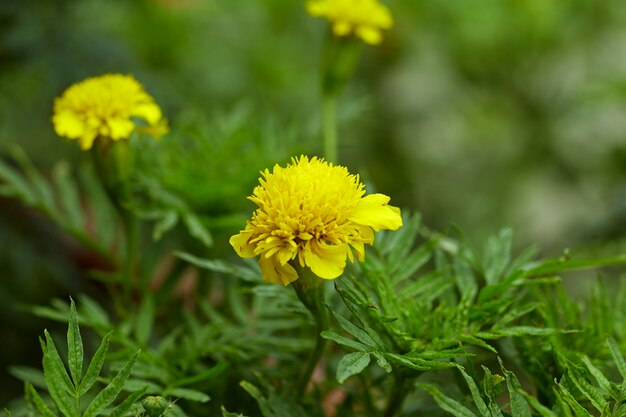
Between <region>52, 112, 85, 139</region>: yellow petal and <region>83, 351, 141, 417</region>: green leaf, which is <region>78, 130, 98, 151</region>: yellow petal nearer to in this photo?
<region>52, 112, 85, 139</region>: yellow petal

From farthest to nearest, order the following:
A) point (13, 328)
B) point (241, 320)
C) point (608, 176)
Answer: point (608, 176) → point (13, 328) → point (241, 320)

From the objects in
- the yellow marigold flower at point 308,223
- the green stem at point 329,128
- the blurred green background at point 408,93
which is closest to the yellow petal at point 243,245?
the yellow marigold flower at point 308,223

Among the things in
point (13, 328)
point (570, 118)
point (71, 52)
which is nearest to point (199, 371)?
point (13, 328)

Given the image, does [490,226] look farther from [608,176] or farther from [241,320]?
[241,320]

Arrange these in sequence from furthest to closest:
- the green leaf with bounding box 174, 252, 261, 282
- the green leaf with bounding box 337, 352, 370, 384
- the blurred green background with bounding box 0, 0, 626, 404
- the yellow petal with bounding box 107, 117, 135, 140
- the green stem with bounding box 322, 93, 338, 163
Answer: the blurred green background with bounding box 0, 0, 626, 404 < the green stem with bounding box 322, 93, 338, 163 < the yellow petal with bounding box 107, 117, 135, 140 < the green leaf with bounding box 174, 252, 261, 282 < the green leaf with bounding box 337, 352, 370, 384

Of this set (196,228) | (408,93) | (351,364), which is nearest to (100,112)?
(196,228)

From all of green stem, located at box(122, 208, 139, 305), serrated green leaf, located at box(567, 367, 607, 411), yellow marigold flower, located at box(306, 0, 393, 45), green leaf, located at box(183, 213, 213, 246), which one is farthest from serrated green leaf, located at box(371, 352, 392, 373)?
yellow marigold flower, located at box(306, 0, 393, 45)
